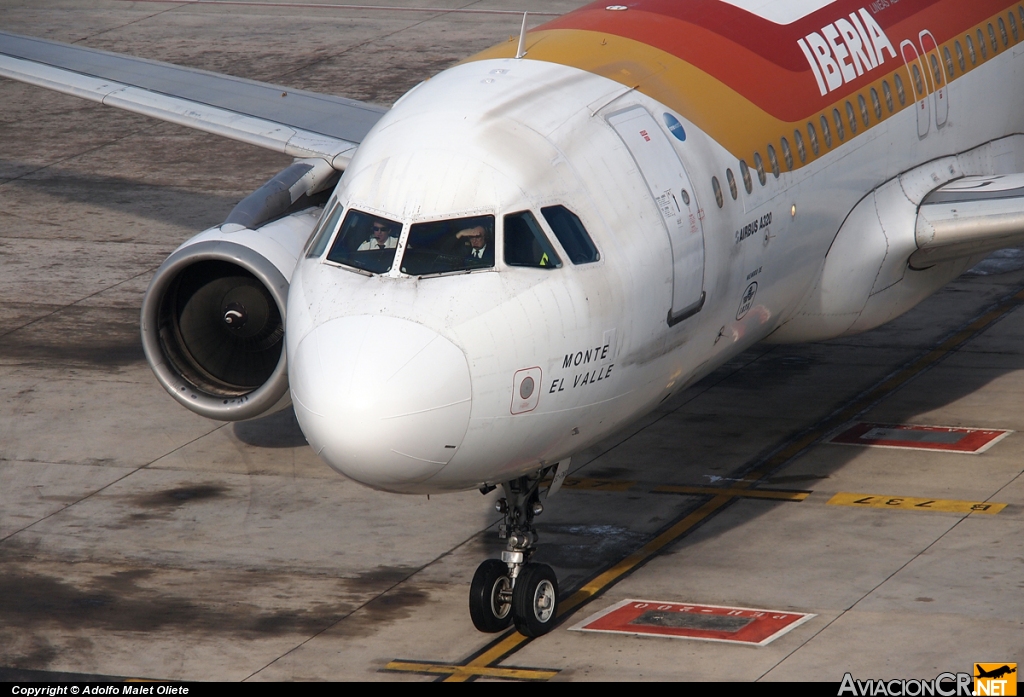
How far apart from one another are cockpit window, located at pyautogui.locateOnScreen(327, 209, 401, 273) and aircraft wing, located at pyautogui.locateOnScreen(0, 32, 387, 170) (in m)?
6.68

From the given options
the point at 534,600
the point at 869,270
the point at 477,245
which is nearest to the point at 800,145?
the point at 869,270

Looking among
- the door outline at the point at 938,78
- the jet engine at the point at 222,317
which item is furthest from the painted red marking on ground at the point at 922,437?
the jet engine at the point at 222,317

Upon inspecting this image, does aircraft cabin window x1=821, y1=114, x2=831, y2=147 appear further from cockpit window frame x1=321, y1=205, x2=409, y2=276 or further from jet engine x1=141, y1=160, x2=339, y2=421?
cockpit window frame x1=321, y1=205, x2=409, y2=276

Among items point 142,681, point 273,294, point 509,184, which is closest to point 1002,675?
point 509,184

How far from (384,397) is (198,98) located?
10679mm

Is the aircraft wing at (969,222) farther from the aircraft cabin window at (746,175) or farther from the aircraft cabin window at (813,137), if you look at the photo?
the aircraft cabin window at (746,175)

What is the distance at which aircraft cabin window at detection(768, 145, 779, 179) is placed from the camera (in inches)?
606

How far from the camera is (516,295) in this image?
1219 cm

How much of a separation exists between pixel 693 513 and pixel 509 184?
5.14m

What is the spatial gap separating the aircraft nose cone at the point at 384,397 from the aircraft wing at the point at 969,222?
7.21m

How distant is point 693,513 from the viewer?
1638 cm

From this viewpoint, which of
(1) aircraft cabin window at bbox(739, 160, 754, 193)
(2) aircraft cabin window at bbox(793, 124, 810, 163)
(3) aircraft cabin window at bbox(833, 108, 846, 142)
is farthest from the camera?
(3) aircraft cabin window at bbox(833, 108, 846, 142)

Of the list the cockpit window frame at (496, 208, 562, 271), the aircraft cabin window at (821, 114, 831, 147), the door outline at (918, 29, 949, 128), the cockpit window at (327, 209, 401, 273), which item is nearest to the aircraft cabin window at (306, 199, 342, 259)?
the cockpit window at (327, 209, 401, 273)

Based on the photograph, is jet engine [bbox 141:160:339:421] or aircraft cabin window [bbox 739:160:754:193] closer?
aircraft cabin window [bbox 739:160:754:193]
